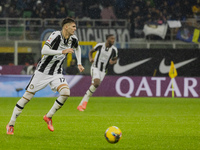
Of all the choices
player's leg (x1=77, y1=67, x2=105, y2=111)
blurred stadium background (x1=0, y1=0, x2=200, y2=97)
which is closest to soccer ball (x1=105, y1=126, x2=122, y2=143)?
player's leg (x1=77, y1=67, x2=105, y2=111)

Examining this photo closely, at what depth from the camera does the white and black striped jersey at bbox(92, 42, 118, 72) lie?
1432 cm

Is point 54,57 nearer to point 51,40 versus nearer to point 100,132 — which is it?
point 51,40

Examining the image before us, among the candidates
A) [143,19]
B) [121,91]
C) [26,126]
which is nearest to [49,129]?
[26,126]

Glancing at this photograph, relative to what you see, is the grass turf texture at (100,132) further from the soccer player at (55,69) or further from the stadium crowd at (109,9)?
the stadium crowd at (109,9)

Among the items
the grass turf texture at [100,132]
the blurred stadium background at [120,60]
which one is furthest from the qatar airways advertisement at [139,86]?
the grass turf texture at [100,132]

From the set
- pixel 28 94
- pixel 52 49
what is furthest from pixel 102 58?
pixel 28 94

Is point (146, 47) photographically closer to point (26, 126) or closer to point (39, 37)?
point (39, 37)

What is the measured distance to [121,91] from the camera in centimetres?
1916

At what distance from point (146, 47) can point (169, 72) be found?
349cm

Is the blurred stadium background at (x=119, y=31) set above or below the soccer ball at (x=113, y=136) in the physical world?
below

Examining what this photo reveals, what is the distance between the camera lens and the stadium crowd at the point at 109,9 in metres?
24.3

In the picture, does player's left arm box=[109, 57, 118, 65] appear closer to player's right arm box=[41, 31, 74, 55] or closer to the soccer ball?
player's right arm box=[41, 31, 74, 55]

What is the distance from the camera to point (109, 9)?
25062mm

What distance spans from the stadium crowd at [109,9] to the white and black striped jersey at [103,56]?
9.35 metres
